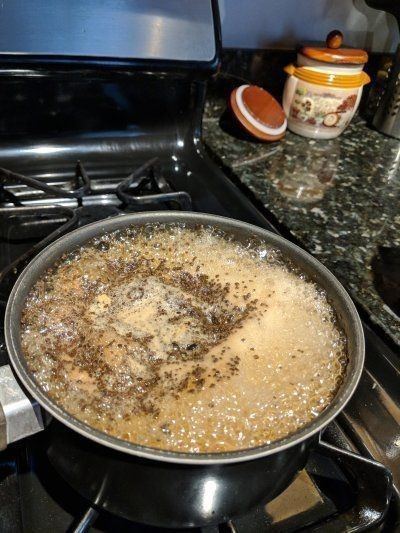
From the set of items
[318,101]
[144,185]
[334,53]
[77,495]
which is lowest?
[77,495]

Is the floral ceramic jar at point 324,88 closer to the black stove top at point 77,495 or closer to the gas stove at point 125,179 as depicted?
the gas stove at point 125,179

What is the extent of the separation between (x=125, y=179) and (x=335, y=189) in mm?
438

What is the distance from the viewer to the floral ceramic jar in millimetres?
1090

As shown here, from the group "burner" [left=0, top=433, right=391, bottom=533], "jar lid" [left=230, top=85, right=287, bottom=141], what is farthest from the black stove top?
"jar lid" [left=230, top=85, right=287, bottom=141]

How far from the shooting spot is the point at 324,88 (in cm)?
111

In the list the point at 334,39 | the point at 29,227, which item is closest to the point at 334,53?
the point at 334,39

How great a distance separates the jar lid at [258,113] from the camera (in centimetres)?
111

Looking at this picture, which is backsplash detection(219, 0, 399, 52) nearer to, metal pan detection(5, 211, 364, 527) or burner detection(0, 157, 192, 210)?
burner detection(0, 157, 192, 210)

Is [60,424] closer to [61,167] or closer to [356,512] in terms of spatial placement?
[356,512]

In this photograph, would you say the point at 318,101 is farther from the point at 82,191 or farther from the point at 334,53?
the point at 82,191

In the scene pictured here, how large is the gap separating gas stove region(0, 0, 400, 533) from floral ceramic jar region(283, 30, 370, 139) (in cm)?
27

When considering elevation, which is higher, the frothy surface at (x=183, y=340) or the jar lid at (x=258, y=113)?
the jar lid at (x=258, y=113)

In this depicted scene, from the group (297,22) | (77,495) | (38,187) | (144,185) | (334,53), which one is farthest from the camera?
(297,22)

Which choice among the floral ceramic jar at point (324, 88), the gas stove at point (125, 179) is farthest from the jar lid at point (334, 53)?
the gas stove at point (125, 179)
